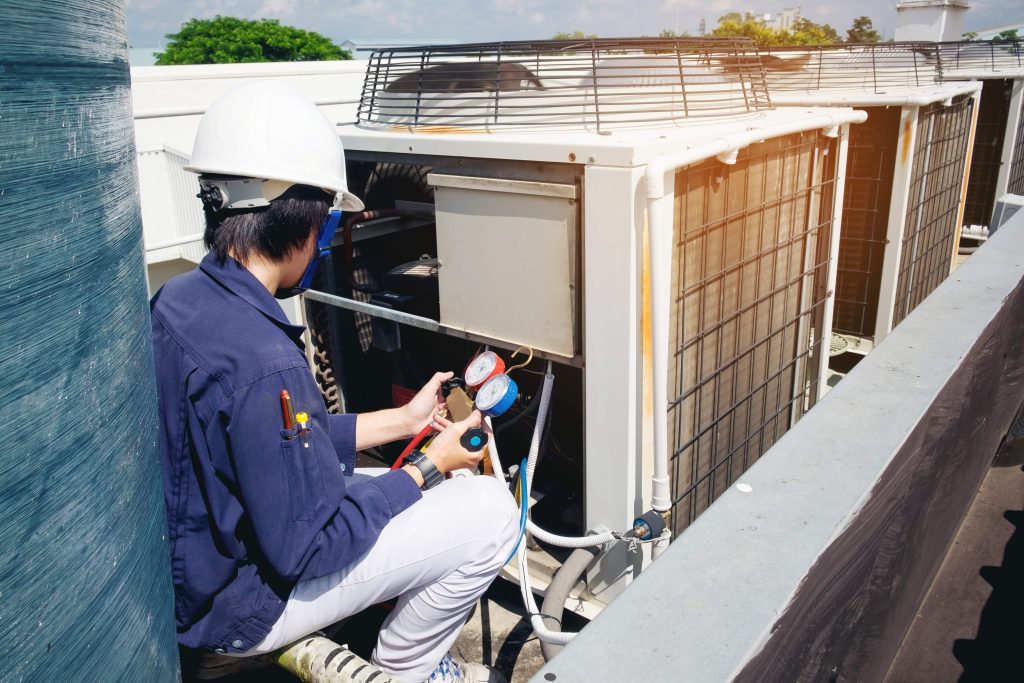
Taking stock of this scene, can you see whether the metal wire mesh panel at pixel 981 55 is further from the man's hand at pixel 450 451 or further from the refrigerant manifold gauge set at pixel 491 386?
the man's hand at pixel 450 451

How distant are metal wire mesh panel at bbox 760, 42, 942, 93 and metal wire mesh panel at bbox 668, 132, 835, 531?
5.47 ft

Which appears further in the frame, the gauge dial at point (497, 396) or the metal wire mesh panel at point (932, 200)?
the metal wire mesh panel at point (932, 200)

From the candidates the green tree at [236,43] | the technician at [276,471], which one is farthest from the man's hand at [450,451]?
the green tree at [236,43]

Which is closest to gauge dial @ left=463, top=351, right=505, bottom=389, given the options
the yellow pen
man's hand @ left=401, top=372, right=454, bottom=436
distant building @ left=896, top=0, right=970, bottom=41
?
man's hand @ left=401, top=372, right=454, bottom=436

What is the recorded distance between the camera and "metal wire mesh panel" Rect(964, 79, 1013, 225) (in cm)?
525

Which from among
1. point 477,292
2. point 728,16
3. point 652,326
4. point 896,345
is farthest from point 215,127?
point 728,16

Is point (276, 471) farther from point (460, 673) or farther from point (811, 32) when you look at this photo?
point (811, 32)

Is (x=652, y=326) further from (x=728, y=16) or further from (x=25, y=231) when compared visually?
(x=728, y=16)

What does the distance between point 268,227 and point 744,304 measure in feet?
5.54

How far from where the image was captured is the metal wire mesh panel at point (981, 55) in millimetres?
5480

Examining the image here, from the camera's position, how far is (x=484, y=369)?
232cm

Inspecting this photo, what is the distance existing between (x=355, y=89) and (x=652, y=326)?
657cm

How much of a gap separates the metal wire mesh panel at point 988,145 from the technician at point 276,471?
5098 millimetres

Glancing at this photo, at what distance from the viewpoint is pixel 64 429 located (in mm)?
745
